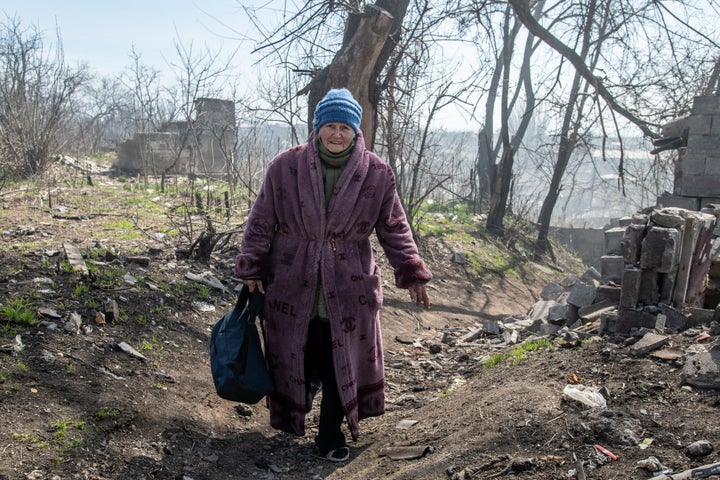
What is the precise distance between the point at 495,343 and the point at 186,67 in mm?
7856

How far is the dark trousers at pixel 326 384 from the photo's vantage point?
3.55m

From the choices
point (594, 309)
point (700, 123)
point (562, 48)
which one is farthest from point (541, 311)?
point (700, 123)

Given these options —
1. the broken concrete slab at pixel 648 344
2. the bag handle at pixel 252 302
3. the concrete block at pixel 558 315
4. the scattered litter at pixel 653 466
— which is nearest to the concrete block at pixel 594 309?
the concrete block at pixel 558 315

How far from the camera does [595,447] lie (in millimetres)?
2906

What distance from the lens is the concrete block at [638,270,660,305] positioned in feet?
14.8

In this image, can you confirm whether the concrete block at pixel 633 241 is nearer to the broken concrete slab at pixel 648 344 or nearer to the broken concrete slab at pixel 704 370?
the broken concrete slab at pixel 648 344

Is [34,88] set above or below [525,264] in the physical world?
above

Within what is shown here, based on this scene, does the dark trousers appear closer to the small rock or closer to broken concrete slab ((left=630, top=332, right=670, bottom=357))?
the small rock

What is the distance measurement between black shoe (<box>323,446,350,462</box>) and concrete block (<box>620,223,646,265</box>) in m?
2.41

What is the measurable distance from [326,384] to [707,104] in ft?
27.4

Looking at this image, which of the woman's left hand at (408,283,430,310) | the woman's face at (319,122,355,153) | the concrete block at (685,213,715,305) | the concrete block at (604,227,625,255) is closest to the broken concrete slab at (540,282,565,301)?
the concrete block at (604,227,625,255)

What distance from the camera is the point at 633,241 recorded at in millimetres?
4516

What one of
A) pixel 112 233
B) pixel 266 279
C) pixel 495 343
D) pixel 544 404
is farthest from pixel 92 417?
pixel 112 233

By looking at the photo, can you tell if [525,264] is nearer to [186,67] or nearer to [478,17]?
[478,17]
